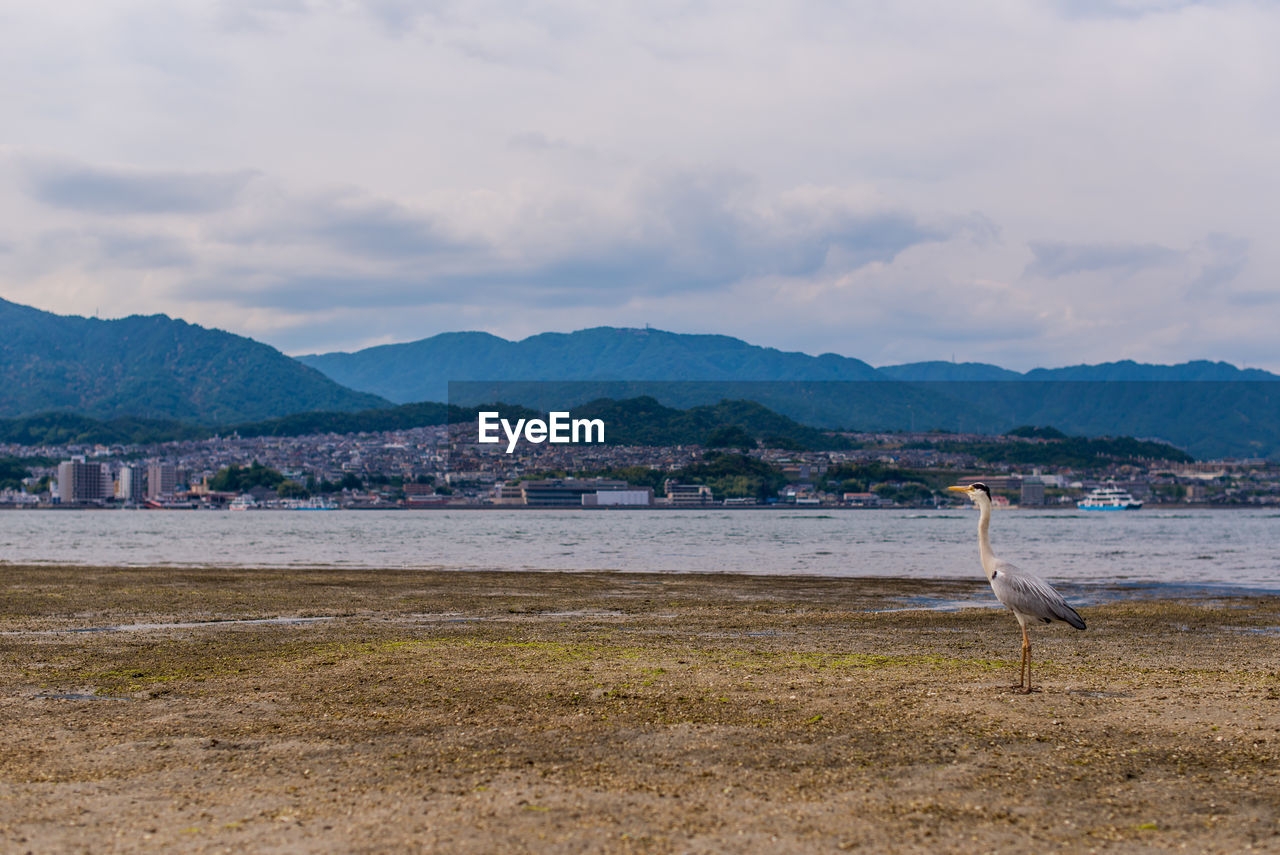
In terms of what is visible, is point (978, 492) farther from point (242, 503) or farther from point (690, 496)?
point (242, 503)

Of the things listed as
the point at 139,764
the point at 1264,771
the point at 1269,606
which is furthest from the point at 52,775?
the point at 1269,606

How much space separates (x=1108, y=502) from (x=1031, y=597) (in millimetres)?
190427

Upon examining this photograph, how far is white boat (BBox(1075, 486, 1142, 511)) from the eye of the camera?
18600 cm

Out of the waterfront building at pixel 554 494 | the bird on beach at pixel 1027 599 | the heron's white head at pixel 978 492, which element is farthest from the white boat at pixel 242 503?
the bird on beach at pixel 1027 599

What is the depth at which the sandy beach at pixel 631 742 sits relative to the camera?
625cm

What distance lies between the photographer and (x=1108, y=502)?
613ft

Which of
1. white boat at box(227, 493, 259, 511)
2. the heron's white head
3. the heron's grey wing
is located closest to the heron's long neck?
the heron's white head

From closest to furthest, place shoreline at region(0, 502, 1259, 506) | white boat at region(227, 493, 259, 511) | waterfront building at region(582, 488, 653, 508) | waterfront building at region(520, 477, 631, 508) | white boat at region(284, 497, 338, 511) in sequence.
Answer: shoreline at region(0, 502, 1259, 506) < white boat at region(227, 493, 259, 511) < waterfront building at region(582, 488, 653, 508) < waterfront building at region(520, 477, 631, 508) < white boat at region(284, 497, 338, 511)

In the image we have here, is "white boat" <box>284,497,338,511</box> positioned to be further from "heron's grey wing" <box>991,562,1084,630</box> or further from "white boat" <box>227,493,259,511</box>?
"heron's grey wing" <box>991,562,1084,630</box>

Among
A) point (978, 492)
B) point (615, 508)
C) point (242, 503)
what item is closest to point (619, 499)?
point (615, 508)

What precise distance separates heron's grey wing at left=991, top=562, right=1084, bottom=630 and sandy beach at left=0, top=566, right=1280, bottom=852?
0.70 m

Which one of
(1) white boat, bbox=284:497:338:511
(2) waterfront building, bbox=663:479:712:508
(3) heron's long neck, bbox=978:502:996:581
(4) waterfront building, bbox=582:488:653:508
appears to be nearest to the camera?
(3) heron's long neck, bbox=978:502:996:581

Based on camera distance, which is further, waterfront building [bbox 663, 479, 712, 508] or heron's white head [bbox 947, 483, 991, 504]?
waterfront building [bbox 663, 479, 712, 508]

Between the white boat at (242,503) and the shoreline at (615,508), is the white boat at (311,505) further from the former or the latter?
the white boat at (242,503)
